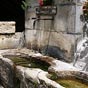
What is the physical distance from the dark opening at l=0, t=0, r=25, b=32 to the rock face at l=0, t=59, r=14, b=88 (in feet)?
11.7

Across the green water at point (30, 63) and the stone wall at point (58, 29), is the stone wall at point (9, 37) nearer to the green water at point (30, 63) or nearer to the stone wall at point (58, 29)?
the stone wall at point (58, 29)

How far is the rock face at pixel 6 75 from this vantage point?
5.25 m

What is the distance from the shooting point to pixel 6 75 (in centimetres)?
546

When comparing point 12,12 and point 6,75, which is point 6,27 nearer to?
point 6,75

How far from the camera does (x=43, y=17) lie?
264 inches

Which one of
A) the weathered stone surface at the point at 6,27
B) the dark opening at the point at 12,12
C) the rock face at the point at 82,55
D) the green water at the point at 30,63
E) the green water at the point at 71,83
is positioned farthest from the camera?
the dark opening at the point at 12,12

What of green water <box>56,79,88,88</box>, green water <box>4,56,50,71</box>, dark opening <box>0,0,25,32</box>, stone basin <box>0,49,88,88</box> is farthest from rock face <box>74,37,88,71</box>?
dark opening <box>0,0,25,32</box>

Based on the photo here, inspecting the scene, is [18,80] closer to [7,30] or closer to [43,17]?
[43,17]

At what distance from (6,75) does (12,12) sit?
15.6ft

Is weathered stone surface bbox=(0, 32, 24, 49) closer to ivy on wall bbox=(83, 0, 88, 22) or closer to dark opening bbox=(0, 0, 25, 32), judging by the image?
dark opening bbox=(0, 0, 25, 32)

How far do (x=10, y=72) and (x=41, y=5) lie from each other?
2.09 metres

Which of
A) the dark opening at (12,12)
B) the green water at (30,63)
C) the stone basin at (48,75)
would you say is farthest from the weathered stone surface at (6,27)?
the stone basin at (48,75)

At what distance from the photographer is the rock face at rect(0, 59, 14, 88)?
5250 mm

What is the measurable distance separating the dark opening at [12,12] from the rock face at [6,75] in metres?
3.58
